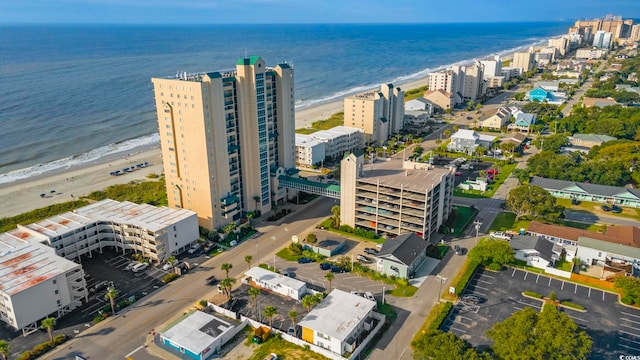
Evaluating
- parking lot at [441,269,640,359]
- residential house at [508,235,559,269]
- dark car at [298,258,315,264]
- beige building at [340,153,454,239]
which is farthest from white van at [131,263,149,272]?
residential house at [508,235,559,269]

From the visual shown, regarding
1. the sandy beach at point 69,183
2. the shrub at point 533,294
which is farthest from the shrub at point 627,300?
the sandy beach at point 69,183

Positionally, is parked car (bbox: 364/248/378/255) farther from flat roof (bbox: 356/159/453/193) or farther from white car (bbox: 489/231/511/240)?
white car (bbox: 489/231/511/240)

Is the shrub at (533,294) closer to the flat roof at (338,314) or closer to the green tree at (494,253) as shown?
the green tree at (494,253)

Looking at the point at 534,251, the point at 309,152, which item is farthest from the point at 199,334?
the point at 309,152

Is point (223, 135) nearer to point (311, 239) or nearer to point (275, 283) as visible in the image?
point (311, 239)

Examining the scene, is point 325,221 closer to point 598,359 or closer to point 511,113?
point 598,359
